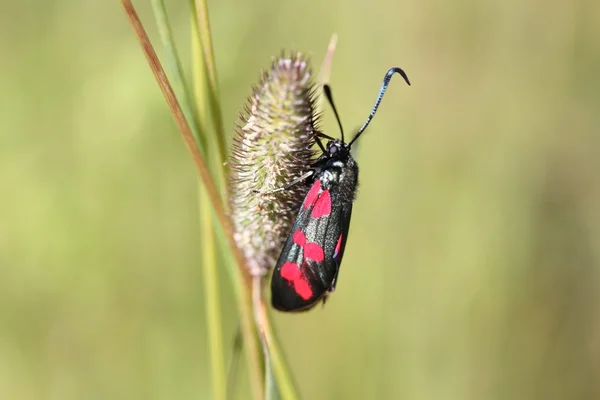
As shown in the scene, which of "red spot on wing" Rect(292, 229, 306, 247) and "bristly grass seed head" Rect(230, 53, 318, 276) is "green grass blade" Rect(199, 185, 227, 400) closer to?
"bristly grass seed head" Rect(230, 53, 318, 276)

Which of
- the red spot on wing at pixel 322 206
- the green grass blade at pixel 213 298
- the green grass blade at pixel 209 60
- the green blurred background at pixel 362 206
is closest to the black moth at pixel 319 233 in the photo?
the red spot on wing at pixel 322 206

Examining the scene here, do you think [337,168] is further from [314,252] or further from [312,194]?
[314,252]

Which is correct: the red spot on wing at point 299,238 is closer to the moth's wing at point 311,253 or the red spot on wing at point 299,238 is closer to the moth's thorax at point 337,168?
the moth's wing at point 311,253

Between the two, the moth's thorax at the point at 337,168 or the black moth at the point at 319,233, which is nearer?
the black moth at the point at 319,233

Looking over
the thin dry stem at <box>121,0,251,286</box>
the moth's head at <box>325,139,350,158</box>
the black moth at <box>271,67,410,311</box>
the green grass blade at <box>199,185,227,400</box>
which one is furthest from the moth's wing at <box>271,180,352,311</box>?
the thin dry stem at <box>121,0,251,286</box>

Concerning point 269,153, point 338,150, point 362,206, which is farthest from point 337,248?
point 362,206

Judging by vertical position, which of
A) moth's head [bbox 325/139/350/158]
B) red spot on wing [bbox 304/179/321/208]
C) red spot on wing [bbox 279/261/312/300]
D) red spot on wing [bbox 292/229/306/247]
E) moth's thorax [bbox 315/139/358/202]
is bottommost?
red spot on wing [bbox 279/261/312/300]
